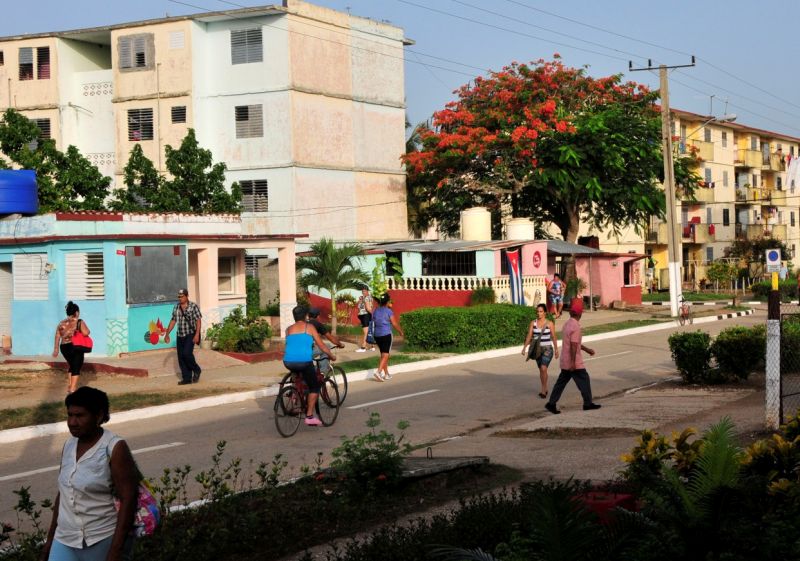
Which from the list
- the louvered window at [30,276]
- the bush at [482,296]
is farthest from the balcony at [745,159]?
the louvered window at [30,276]

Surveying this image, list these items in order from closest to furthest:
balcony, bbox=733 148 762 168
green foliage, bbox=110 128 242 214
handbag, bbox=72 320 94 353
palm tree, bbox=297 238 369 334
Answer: handbag, bbox=72 320 94 353, palm tree, bbox=297 238 369 334, green foliage, bbox=110 128 242 214, balcony, bbox=733 148 762 168

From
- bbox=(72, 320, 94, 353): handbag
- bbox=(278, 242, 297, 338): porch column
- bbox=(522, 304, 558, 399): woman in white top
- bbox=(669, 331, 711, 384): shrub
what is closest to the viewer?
bbox=(522, 304, 558, 399): woman in white top

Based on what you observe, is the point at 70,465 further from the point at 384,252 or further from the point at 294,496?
the point at 384,252

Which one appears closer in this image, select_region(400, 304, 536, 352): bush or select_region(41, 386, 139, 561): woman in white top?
select_region(41, 386, 139, 561): woman in white top

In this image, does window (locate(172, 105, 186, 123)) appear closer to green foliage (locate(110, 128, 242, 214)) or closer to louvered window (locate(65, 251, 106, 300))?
green foliage (locate(110, 128, 242, 214))

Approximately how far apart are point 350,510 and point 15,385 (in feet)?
46.1

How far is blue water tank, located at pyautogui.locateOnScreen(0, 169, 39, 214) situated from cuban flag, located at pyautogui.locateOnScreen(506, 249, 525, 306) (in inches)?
693

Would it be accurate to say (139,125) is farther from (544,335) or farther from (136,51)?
(544,335)

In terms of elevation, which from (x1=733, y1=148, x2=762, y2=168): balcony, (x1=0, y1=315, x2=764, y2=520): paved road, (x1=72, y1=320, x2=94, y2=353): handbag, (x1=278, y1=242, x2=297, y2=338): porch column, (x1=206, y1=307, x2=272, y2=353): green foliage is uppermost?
(x1=733, y1=148, x2=762, y2=168): balcony

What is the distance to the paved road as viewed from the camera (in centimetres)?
1246

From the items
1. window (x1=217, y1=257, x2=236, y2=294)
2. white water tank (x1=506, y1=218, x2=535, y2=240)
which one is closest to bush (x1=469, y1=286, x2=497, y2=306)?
white water tank (x1=506, y1=218, x2=535, y2=240)

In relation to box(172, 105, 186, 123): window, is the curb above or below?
below

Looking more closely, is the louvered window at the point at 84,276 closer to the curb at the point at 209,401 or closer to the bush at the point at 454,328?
the curb at the point at 209,401

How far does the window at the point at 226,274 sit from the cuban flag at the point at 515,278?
11.4 m
